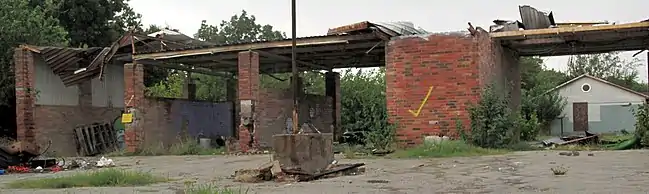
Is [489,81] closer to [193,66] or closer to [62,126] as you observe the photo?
[193,66]

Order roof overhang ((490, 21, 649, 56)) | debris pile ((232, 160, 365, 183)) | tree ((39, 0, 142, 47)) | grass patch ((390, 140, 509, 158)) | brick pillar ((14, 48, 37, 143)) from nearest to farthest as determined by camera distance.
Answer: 1. debris pile ((232, 160, 365, 183))
2. grass patch ((390, 140, 509, 158))
3. roof overhang ((490, 21, 649, 56))
4. brick pillar ((14, 48, 37, 143))
5. tree ((39, 0, 142, 47))

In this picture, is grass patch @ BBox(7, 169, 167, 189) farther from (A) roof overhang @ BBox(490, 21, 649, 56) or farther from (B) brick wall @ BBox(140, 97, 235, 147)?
(B) brick wall @ BBox(140, 97, 235, 147)

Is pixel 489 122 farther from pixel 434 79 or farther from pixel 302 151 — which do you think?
pixel 302 151

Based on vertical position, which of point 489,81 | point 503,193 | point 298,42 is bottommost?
point 503,193

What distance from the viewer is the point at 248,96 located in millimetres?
19312

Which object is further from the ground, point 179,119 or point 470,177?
point 179,119

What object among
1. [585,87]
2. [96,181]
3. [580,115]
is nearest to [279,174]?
[96,181]

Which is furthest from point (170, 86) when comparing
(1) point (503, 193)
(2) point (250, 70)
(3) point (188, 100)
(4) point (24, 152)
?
(1) point (503, 193)

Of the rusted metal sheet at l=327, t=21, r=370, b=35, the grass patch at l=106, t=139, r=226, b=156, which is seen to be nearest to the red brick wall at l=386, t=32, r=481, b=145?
the rusted metal sheet at l=327, t=21, r=370, b=35

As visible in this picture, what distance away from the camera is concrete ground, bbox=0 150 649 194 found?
8320mm

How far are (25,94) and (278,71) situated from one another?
9.05 m

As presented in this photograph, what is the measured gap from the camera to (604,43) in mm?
18828

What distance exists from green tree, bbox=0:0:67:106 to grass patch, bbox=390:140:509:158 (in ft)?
48.8

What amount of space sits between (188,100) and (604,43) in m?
13.8
